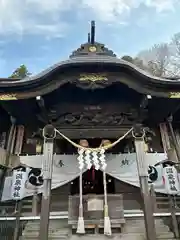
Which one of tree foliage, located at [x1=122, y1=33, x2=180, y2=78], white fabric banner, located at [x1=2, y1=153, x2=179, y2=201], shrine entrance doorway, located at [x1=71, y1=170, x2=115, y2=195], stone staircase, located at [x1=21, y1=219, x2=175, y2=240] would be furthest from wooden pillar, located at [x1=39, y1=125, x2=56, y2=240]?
tree foliage, located at [x1=122, y1=33, x2=180, y2=78]

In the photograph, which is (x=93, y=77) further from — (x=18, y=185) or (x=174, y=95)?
(x=18, y=185)

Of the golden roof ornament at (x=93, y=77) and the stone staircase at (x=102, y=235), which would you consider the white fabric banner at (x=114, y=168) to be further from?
Answer: the golden roof ornament at (x=93, y=77)

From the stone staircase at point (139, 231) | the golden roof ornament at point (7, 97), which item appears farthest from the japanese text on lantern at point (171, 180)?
the golden roof ornament at point (7, 97)


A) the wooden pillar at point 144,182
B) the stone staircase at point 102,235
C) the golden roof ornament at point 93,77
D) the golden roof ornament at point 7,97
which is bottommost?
the stone staircase at point 102,235

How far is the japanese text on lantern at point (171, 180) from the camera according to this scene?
269 inches

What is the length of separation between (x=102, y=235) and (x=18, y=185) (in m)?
2.85

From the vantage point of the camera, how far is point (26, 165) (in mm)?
7281

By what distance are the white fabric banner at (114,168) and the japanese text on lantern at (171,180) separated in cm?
24

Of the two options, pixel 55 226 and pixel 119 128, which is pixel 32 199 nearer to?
pixel 55 226

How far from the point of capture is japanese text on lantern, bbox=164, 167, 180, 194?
22.4ft

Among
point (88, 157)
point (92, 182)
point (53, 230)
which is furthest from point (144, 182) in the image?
point (92, 182)

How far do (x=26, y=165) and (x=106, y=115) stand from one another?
3.02 meters

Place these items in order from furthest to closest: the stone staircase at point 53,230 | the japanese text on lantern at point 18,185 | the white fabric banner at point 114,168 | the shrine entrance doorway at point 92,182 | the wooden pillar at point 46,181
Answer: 1. the shrine entrance doorway at point 92,182
2. the white fabric banner at point 114,168
3. the japanese text on lantern at point 18,185
4. the stone staircase at point 53,230
5. the wooden pillar at point 46,181

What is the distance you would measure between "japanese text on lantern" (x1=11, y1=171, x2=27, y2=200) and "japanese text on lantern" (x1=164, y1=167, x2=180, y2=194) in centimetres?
437
